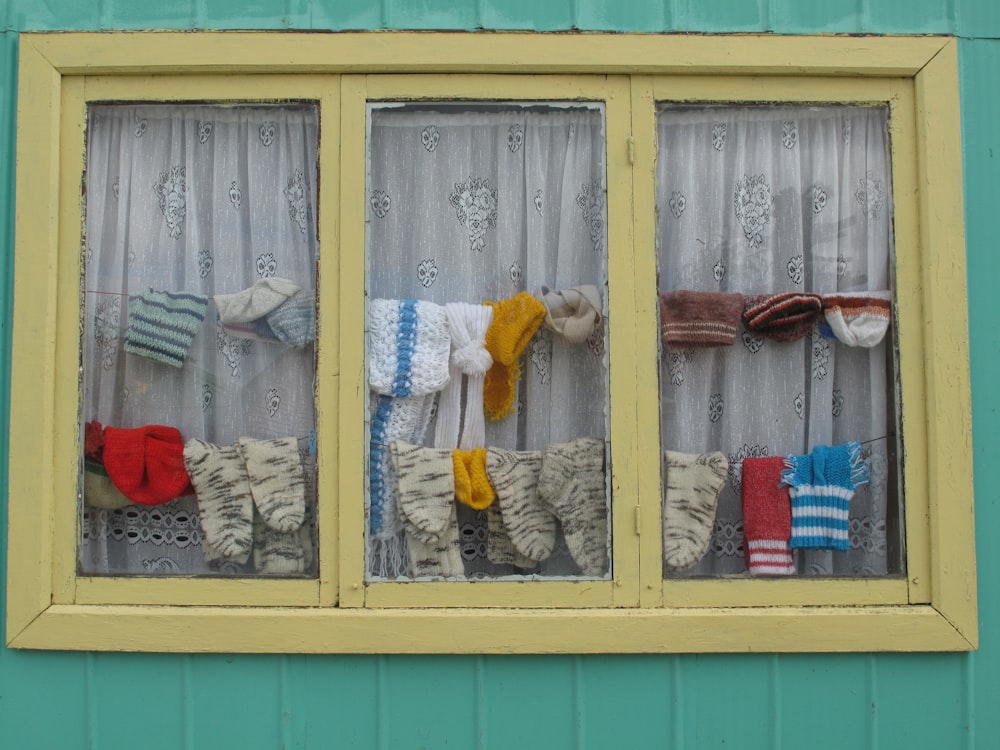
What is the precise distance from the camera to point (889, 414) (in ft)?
8.48

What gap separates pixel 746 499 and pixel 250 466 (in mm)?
1360

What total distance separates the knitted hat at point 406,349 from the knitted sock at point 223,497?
0.45 meters

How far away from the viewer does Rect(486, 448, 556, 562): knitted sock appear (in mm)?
2562

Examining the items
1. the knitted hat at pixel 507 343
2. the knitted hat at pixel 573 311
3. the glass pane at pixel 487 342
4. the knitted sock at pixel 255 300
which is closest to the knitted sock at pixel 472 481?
the glass pane at pixel 487 342

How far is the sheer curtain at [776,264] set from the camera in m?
2.61

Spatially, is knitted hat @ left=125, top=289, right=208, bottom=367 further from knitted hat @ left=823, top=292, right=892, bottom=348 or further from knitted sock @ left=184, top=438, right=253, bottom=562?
knitted hat @ left=823, top=292, right=892, bottom=348

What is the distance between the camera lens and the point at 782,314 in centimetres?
260

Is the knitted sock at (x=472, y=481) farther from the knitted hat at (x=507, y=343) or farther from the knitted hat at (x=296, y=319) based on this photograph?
the knitted hat at (x=296, y=319)

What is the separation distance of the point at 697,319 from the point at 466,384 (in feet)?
2.16

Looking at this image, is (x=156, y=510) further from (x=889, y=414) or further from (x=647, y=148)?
(x=889, y=414)

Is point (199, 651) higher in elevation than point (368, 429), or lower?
lower

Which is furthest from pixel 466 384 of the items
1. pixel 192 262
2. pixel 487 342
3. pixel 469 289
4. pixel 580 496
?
pixel 192 262

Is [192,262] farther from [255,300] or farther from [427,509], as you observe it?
[427,509]

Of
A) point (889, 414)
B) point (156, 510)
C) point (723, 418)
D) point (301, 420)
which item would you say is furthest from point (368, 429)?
point (889, 414)
